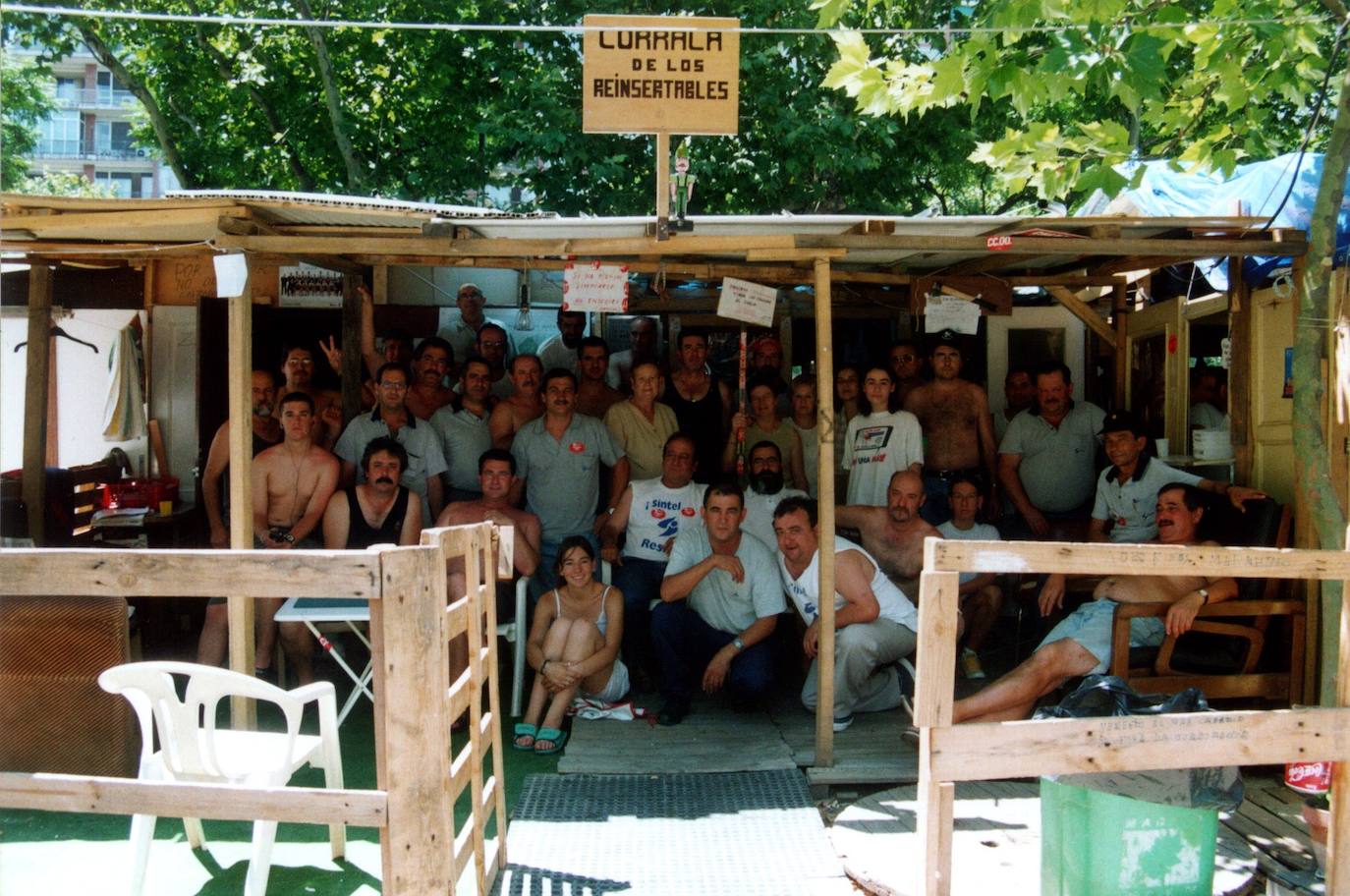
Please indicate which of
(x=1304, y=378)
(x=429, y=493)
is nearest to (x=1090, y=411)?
(x=1304, y=378)

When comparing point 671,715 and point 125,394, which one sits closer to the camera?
point 671,715

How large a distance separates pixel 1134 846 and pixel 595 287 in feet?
11.9

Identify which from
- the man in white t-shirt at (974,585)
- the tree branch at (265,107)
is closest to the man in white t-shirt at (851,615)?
the man in white t-shirt at (974,585)

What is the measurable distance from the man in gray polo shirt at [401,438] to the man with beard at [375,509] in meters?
0.37

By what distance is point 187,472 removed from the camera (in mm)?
9250

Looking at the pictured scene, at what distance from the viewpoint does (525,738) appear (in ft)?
18.0

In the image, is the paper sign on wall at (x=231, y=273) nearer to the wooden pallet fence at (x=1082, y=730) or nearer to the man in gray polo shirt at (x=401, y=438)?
the man in gray polo shirt at (x=401, y=438)


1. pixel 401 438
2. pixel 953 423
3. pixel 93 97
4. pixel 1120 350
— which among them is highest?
pixel 93 97

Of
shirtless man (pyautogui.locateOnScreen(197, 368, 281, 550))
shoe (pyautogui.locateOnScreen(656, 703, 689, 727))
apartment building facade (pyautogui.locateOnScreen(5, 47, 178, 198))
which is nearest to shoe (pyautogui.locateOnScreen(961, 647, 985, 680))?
shoe (pyautogui.locateOnScreen(656, 703, 689, 727))

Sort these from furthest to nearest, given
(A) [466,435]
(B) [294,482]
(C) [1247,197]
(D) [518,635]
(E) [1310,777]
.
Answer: (A) [466,435] < (B) [294,482] < (C) [1247,197] < (D) [518,635] < (E) [1310,777]

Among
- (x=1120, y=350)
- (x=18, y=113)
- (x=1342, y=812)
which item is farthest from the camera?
(x=18, y=113)

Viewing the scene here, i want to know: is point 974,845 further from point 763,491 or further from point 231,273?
point 231,273

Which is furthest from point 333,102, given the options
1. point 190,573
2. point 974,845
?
point 190,573

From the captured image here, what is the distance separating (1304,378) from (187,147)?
13082mm
